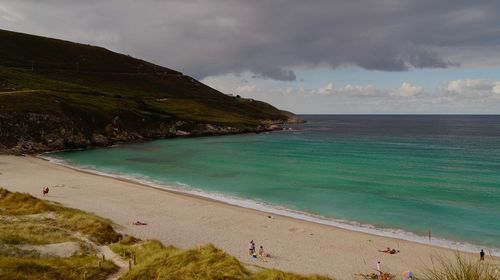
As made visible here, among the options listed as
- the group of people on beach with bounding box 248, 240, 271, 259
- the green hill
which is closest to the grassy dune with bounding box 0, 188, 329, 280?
the group of people on beach with bounding box 248, 240, 271, 259

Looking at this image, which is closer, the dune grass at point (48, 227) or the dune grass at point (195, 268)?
the dune grass at point (195, 268)

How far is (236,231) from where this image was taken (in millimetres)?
36375

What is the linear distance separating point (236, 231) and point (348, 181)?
30.2 metres

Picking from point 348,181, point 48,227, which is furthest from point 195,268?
point 348,181

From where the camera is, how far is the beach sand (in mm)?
29031

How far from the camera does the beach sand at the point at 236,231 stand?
29031mm

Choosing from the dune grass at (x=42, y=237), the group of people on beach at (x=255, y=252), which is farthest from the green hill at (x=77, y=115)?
the group of people on beach at (x=255, y=252)

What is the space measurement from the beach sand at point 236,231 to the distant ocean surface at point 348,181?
386cm

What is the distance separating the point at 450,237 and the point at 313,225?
12.7 m

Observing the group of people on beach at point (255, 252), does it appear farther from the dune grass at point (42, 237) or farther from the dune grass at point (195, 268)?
the dune grass at point (42, 237)

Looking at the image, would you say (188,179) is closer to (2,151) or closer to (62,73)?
(2,151)

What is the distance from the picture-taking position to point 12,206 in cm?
3691

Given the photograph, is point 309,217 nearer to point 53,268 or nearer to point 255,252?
point 255,252

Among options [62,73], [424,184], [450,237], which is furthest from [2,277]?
[62,73]
